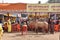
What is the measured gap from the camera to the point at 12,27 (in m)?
26.0

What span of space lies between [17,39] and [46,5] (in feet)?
25.9

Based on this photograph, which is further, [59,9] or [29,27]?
[29,27]

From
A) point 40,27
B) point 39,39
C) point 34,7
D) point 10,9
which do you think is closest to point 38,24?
point 40,27

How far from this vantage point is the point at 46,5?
83.4 ft

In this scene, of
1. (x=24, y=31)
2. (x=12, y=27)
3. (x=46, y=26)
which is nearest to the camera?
(x=24, y=31)

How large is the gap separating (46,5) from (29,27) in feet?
13.4

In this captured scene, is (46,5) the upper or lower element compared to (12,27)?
upper

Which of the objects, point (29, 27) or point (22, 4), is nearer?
point (22, 4)

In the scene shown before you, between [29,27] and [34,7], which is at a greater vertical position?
[34,7]

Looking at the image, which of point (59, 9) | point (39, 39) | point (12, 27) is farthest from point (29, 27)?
point (39, 39)

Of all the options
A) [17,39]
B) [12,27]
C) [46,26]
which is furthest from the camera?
[12,27]

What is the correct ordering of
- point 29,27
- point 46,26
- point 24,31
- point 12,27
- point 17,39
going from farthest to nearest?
point 29,27 < point 12,27 < point 46,26 < point 24,31 < point 17,39

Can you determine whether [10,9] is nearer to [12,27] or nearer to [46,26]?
[12,27]

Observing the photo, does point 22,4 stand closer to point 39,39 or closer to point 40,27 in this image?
point 40,27
